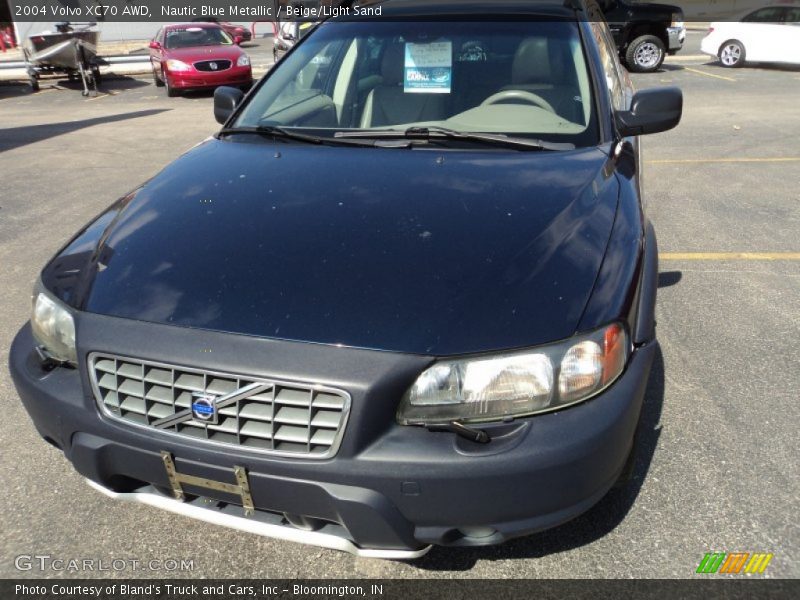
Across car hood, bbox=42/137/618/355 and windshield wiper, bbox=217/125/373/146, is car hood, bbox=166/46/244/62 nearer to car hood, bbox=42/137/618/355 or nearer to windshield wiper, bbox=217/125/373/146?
windshield wiper, bbox=217/125/373/146

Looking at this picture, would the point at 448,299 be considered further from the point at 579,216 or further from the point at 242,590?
the point at 242,590

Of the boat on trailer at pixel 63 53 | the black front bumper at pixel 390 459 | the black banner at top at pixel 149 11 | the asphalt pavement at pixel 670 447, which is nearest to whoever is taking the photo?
the black front bumper at pixel 390 459

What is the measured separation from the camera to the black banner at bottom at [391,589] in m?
1.99

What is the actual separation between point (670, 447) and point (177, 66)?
43.5ft

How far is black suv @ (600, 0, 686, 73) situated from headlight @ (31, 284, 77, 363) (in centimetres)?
1522

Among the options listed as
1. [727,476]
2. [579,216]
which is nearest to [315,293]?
[579,216]

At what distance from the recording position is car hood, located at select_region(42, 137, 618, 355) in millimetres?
1746

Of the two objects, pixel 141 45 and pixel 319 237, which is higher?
pixel 319 237

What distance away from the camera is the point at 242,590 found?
206cm

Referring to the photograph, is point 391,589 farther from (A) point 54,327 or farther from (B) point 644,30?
(B) point 644,30

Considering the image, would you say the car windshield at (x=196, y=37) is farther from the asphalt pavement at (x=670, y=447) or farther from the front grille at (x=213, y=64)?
the asphalt pavement at (x=670, y=447)

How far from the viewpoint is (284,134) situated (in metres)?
2.96

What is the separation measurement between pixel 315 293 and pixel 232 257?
355 mm

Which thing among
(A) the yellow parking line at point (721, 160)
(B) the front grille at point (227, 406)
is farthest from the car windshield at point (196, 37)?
(B) the front grille at point (227, 406)
